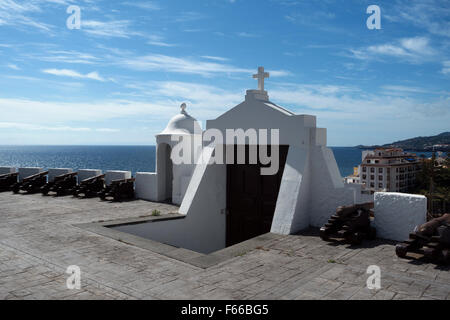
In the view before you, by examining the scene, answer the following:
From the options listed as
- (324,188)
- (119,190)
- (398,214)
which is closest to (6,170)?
(119,190)

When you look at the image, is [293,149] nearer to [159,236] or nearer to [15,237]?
[159,236]

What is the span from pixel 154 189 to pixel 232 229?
388cm

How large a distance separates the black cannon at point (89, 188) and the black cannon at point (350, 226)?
8730 millimetres

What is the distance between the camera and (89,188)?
13180 mm

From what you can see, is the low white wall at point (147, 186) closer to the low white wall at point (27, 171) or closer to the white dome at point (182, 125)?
the white dome at point (182, 125)

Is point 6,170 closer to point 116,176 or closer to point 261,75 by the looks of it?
point 116,176

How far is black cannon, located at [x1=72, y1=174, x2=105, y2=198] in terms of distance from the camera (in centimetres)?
1312

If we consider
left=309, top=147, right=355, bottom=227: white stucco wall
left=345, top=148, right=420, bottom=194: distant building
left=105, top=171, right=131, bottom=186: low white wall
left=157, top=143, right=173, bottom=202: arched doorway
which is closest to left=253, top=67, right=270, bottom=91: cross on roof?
left=309, top=147, right=355, bottom=227: white stucco wall

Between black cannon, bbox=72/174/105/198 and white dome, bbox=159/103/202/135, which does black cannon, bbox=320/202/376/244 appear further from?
black cannon, bbox=72/174/105/198

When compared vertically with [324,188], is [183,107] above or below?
above

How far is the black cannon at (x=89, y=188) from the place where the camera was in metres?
13.1

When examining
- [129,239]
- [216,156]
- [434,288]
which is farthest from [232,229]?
[434,288]

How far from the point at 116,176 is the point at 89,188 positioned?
3.52 feet

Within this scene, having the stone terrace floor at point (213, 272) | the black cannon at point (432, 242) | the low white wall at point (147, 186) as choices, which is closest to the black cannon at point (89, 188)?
the low white wall at point (147, 186)
